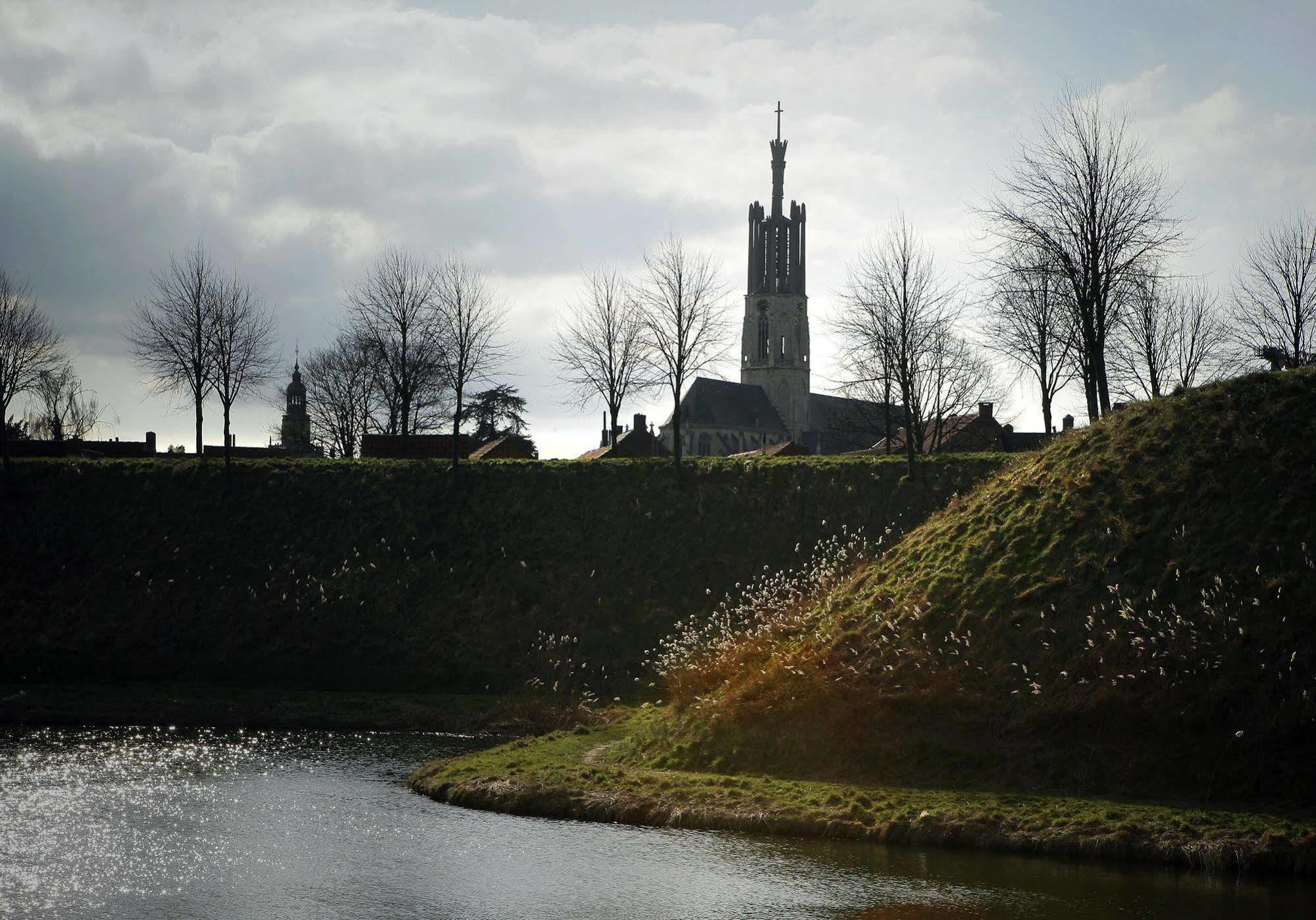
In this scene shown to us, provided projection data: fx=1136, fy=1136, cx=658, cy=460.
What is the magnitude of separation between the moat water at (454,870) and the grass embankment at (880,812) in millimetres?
491

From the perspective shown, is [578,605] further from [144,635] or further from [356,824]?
[356,824]

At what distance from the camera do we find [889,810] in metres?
20.3

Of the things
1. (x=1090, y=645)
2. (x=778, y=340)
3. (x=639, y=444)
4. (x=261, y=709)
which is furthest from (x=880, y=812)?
(x=778, y=340)

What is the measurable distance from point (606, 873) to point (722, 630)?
523 inches

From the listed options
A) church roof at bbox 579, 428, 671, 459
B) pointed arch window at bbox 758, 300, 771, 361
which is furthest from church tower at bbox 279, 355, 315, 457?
pointed arch window at bbox 758, 300, 771, 361

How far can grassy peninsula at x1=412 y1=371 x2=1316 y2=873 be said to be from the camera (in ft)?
66.1

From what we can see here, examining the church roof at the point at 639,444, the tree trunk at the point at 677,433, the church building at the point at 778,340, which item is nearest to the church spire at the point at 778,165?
the church building at the point at 778,340

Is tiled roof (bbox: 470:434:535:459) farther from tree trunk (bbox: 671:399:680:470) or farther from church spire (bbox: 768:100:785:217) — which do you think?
church spire (bbox: 768:100:785:217)

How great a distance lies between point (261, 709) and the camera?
1332 inches

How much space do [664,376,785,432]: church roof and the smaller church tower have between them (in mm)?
38589

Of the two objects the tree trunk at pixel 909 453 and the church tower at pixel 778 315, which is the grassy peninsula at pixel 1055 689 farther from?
the church tower at pixel 778 315

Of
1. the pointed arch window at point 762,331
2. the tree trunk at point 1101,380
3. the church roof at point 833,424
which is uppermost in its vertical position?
the pointed arch window at point 762,331

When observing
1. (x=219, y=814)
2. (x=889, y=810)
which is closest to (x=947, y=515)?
(x=889, y=810)

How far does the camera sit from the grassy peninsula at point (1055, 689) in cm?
2014
